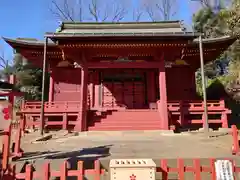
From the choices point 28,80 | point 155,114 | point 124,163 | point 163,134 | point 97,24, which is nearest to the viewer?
point 124,163

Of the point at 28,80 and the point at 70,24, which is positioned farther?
the point at 28,80

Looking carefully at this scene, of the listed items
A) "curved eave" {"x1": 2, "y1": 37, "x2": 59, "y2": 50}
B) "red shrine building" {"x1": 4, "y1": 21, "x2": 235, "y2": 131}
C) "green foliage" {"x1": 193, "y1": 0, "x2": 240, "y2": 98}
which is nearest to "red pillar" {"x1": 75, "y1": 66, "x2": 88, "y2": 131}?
"red shrine building" {"x1": 4, "y1": 21, "x2": 235, "y2": 131}

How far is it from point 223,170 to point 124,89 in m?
12.6

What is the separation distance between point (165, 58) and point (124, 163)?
9941mm

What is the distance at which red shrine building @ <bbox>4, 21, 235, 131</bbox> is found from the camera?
11.8 m

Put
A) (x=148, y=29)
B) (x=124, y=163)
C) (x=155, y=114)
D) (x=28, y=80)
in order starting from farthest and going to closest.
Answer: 1. (x=28, y=80)
2. (x=148, y=29)
3. (x=155, y=114)
4. (x=124, y=163)

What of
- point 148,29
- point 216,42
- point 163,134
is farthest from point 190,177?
point 216,42

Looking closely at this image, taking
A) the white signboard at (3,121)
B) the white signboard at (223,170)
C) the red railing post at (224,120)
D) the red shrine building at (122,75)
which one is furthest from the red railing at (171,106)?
the white signboard at (223,170)

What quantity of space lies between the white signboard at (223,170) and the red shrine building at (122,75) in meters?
7.81

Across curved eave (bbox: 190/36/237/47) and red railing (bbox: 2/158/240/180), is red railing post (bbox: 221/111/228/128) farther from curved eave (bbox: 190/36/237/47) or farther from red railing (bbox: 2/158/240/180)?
red railing (bbox: 2/158/240/180)

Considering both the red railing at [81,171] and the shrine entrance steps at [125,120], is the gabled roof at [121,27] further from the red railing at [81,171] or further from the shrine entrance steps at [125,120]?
the red railing at [81,171]

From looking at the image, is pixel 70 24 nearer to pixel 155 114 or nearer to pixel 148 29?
A: pixel 148 29

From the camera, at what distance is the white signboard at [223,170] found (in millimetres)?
3918

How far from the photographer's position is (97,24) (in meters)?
14.8
